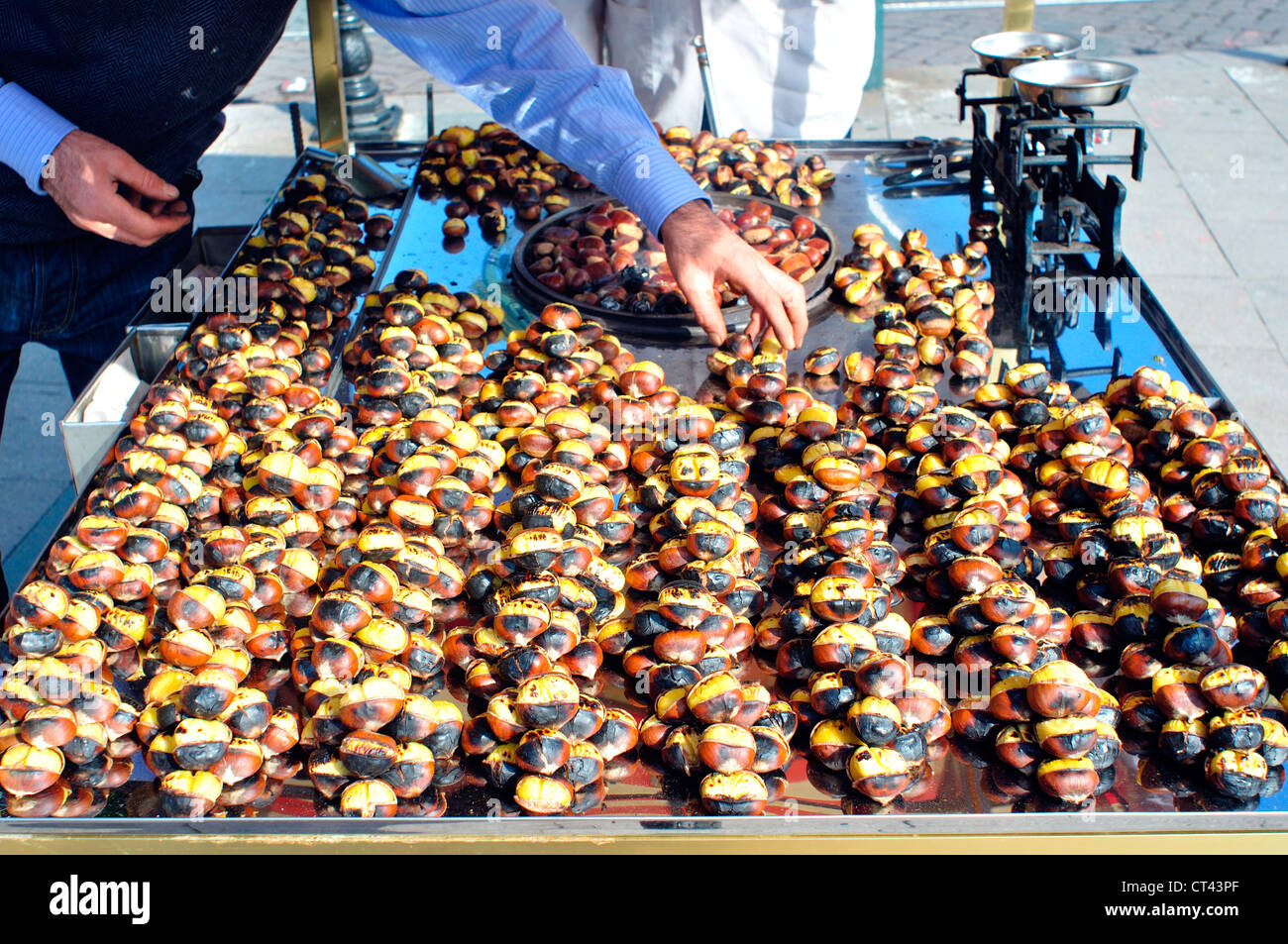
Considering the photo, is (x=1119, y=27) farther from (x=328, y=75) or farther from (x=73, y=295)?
(x=73, y=295)

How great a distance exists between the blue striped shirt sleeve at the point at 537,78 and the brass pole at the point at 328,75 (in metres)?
0.93

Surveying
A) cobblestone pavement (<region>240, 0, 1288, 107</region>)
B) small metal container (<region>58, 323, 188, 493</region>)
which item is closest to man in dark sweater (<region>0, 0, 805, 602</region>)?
small metal container (<region>58, 323, 188, 493</region>)

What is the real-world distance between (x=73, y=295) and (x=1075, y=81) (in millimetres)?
2414

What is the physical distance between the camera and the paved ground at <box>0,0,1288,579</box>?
11.7 ft

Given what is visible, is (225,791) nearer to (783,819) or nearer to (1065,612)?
(783,819)

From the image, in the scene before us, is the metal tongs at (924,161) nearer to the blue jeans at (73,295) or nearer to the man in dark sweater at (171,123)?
the man in dark sweater at (171,123)

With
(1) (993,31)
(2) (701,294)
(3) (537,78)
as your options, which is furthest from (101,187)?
(1) (993,31)

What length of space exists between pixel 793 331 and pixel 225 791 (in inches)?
48.7

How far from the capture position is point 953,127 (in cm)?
584

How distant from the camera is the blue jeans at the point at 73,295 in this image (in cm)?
231

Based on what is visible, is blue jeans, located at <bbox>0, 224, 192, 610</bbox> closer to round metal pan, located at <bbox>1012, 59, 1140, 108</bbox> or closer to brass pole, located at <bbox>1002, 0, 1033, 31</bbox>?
round metal pan, located at <bbox>1012, 59, 1140, 108</bbox>

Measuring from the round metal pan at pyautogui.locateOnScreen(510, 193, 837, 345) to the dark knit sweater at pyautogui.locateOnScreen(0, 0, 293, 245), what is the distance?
744 mm

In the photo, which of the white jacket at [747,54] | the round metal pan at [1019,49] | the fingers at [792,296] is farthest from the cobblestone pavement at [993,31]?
the fingers at [792,296]
